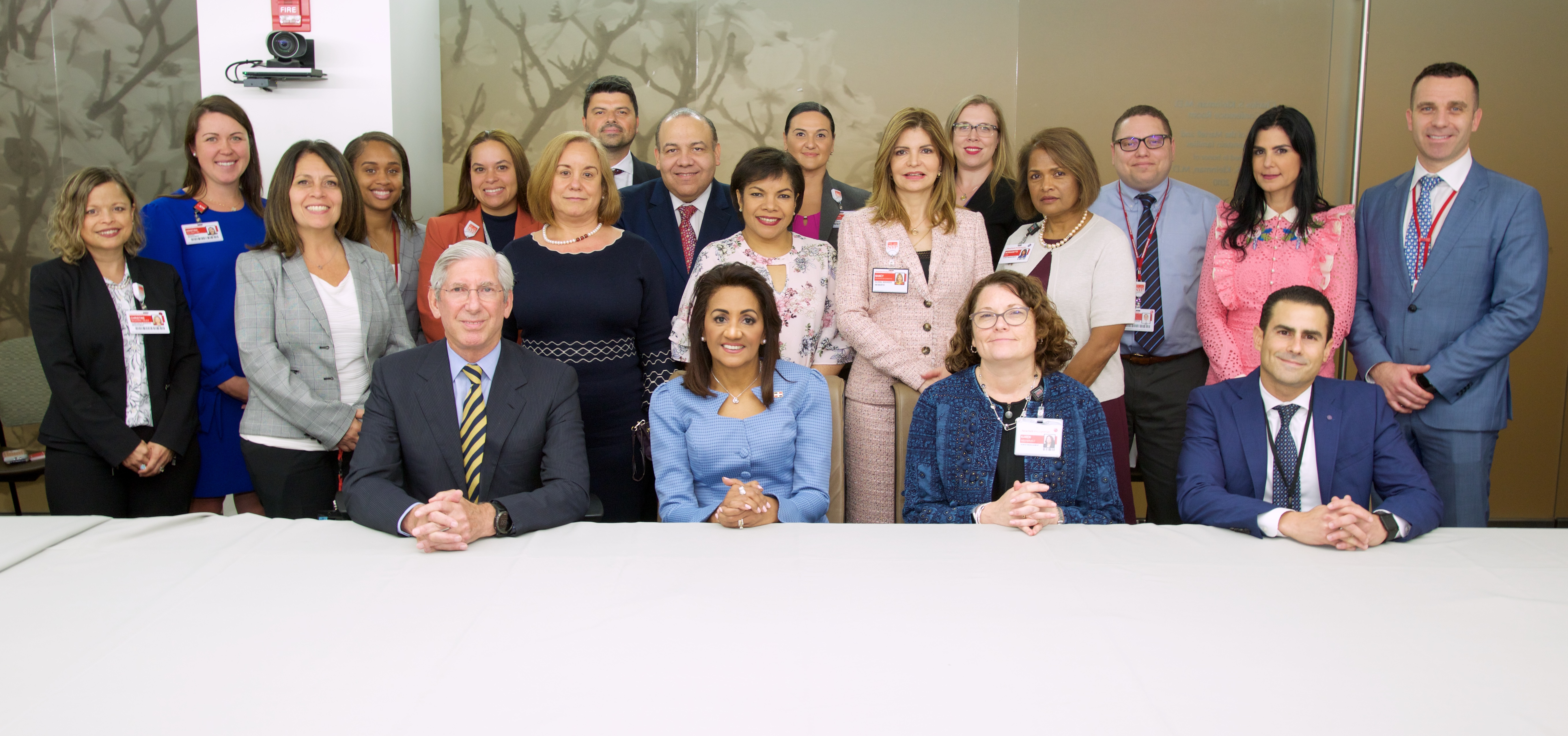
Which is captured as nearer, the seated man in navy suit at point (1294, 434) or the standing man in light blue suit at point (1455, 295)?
the seated man in navy suit at point (1294, 434)

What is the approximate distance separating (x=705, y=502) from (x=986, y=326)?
0.88 metres

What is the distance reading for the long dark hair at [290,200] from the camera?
2836 millimetres

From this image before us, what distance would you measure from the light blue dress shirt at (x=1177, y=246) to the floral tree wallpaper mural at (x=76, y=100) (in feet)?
14.9

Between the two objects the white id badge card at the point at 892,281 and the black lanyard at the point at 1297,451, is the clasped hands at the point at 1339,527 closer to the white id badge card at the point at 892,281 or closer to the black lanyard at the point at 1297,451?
the black lanyard at the point at 1297,451

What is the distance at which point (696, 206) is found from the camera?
141 inches

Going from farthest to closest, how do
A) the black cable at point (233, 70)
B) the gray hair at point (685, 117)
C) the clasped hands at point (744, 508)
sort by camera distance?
the black cable at point (233, 70) → the gray hair at point (685, 117) → the clasped hands at point (744, 508)

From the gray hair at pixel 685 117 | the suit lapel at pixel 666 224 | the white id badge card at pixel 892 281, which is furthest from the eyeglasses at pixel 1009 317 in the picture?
the gray hair at pixel 685 117

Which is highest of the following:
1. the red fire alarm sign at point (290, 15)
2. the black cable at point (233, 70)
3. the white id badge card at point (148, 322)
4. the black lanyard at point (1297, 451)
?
the red fire alarm sign at point (290, 15)

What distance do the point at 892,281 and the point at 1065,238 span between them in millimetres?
644

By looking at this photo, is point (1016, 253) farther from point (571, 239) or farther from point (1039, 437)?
point (571, 239)

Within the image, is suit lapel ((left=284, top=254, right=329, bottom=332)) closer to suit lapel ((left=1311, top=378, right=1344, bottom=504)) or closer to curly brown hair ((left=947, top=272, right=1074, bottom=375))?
curly brown hair ((left=947, top=272, right=1074, bottom=375))

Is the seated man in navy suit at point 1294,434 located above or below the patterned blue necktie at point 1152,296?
below

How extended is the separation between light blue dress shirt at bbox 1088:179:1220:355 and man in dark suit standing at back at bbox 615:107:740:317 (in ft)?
4.71

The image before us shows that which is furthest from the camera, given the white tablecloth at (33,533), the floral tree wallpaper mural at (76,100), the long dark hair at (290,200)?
the floral tree wallpaper mural at (76,100)
